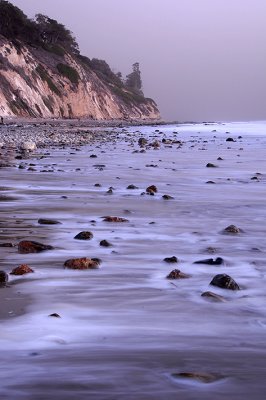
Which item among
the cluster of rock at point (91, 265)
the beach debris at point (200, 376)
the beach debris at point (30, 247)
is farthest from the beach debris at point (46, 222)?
the beach debris at point (200, 376)

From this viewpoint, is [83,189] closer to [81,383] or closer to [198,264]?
[198,264]

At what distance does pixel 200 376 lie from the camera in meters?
2.24

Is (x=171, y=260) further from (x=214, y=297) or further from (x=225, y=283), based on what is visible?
(x=214, y=297)

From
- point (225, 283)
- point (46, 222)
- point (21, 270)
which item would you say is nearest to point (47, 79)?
point (46, 222)

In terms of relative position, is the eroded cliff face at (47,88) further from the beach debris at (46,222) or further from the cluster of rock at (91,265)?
the cluster of rock at (91,265)

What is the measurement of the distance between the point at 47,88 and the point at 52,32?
90.4 ft

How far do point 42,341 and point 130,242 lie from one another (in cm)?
239

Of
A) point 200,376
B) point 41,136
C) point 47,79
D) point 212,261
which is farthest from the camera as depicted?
point 47,79

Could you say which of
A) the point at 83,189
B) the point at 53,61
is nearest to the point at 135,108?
the point at 53,61

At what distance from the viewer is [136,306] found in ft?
10.5

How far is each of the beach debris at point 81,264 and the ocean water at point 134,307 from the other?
0.07 metres

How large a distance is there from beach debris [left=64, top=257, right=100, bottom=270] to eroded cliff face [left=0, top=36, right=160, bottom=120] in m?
48.8

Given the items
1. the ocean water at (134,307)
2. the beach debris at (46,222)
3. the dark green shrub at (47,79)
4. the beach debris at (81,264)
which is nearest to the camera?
the ocean water at (134,307)

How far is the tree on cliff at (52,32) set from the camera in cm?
8900
